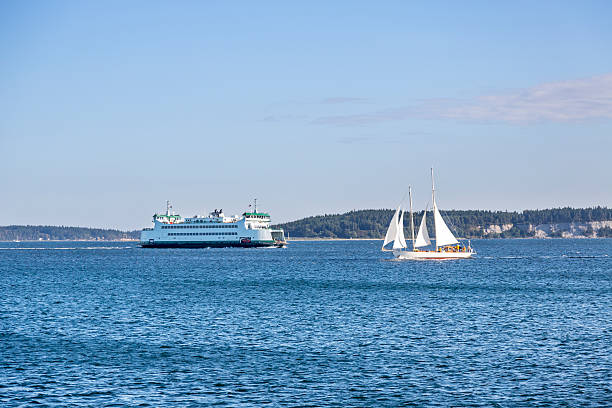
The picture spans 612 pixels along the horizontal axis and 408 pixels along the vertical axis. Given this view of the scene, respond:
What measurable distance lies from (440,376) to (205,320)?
20.7m

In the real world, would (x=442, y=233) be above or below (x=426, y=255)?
above

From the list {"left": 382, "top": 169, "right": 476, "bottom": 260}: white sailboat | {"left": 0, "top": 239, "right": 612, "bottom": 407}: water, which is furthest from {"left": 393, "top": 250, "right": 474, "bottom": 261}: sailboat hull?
{"left": 0, "top": 239, "right": 612, "bottom": 407}: water

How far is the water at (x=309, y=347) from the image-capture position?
26.2 m

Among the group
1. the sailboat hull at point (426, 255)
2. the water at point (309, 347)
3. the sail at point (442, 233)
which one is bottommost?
the water at point (309, 347)

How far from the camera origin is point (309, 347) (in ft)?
116

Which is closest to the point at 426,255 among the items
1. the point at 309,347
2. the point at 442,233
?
the point at 442,233

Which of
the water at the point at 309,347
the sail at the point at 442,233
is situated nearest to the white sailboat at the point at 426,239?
the sail at the point at 442,233

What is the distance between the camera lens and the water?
1033 inches

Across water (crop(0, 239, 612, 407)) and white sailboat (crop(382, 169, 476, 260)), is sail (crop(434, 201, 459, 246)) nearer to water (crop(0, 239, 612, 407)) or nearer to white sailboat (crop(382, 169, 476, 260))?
white sailboat (crop(382, 169, 476, 260))

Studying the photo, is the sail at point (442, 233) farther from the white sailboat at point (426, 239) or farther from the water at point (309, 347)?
the water at point (309, 347)

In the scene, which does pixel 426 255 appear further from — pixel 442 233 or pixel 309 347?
pixel 309 347

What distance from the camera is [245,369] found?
30422mm

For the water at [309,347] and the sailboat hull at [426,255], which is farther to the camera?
the sailboat hull at [426,255]

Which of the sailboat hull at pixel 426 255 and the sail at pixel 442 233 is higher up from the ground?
the sail at pixel 442 233
